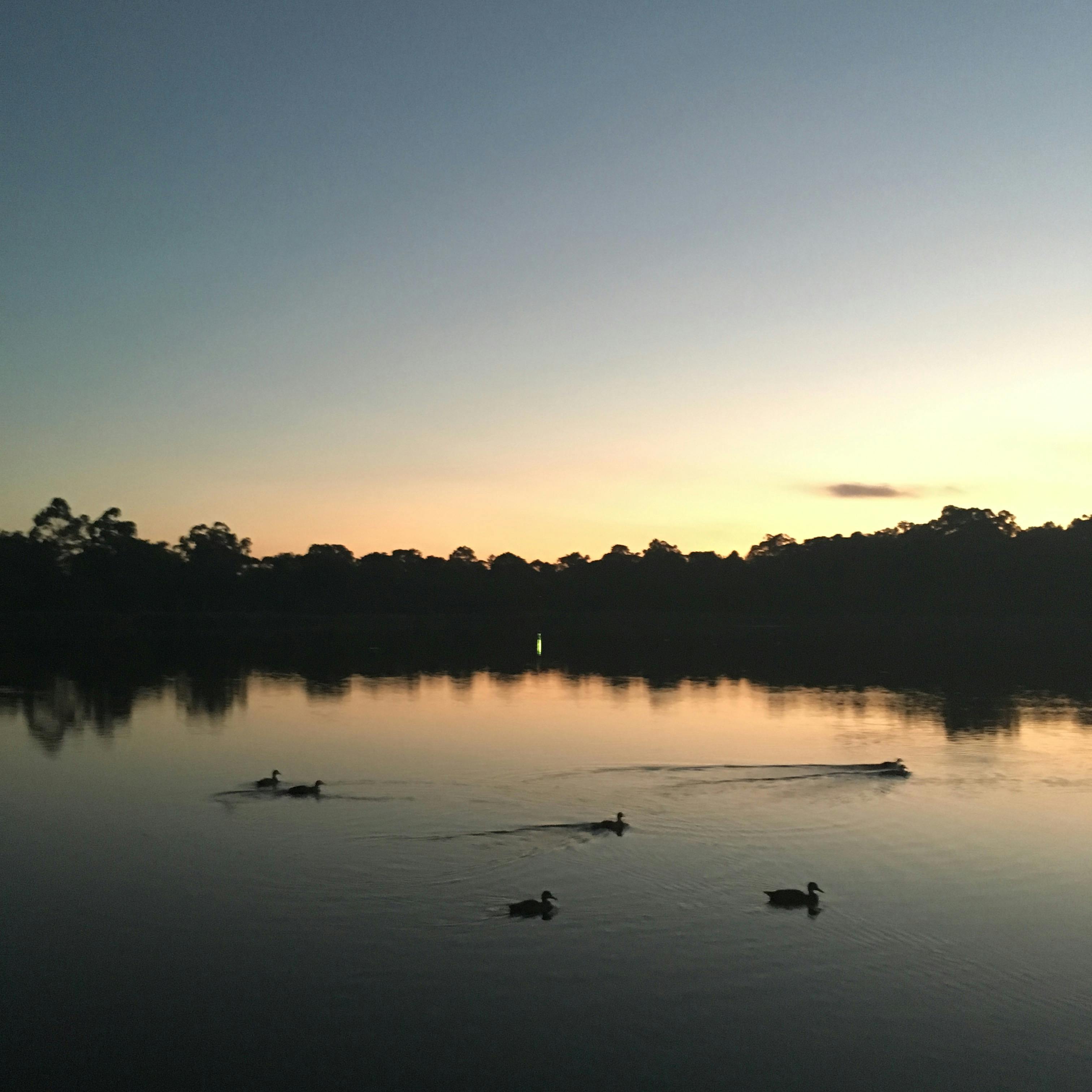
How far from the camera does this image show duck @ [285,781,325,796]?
2462 cm

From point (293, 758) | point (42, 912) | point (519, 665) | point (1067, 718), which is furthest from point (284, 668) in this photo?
point (42, 912)

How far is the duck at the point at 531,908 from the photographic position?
15836 millimetres

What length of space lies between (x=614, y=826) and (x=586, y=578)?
12884cm

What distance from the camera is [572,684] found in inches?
2117

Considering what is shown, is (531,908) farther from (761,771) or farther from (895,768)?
(895,768)

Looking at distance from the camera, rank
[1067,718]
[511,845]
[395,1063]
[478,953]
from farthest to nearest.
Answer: [1067,718] → [511,845] → [478,953] → [395,1063]

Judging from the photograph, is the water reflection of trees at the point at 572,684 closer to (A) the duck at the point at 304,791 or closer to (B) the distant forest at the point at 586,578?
(A) the duck at the point at 304,791

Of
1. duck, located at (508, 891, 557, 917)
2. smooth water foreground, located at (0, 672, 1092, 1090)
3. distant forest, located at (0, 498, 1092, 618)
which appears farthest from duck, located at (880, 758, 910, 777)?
distant forest, located at (0, 498, 1092, 618)

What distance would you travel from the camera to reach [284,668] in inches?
2435

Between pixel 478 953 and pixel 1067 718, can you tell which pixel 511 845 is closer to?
pixel 478 953

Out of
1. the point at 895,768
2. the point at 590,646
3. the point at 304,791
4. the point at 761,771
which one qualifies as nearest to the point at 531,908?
the point at 304,791

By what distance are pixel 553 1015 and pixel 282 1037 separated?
3.23m

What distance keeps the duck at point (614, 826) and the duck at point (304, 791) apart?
734 cm

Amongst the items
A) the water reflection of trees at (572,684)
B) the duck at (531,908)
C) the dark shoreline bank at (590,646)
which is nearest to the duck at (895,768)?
the water reflection of trees at (572,684)
